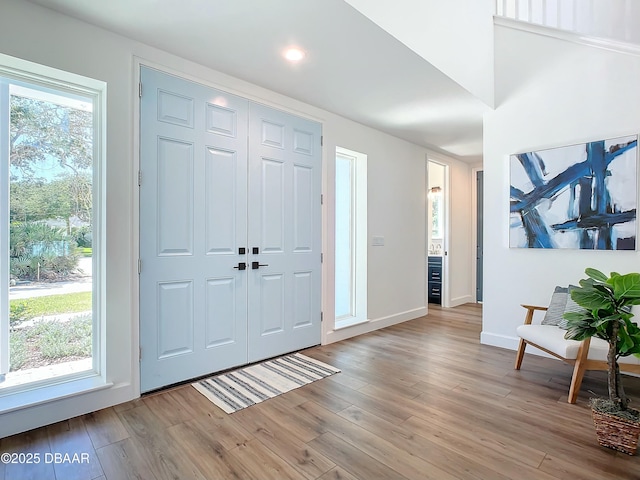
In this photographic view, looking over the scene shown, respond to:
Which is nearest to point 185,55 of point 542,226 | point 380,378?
point 380,378

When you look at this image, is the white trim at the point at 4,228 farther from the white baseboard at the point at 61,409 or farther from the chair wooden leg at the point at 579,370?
the chair wooden leg at the point at 579,370

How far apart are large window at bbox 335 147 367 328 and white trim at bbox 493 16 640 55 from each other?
197 centimetres

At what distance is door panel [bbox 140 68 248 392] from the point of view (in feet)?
8.01

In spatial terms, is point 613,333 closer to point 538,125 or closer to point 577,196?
point 577,196

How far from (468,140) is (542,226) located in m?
1.91

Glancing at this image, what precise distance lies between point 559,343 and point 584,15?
2.98 meters

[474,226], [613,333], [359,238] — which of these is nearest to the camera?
[613,333]

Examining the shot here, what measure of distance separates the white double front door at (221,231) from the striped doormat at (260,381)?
13 cm

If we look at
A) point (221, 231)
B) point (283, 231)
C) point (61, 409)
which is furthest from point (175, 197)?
point (61, 409)

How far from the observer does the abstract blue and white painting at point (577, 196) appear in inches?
110

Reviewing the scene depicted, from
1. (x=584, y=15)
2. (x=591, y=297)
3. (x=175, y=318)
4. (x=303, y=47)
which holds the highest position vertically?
(x=584, y=15)

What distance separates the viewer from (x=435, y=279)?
5.94 metres

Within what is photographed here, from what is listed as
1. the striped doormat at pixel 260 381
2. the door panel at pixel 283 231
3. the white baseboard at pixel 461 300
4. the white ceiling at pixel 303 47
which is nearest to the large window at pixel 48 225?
the white ceiling at pixel 303 47

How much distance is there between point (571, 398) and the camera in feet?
7.71
